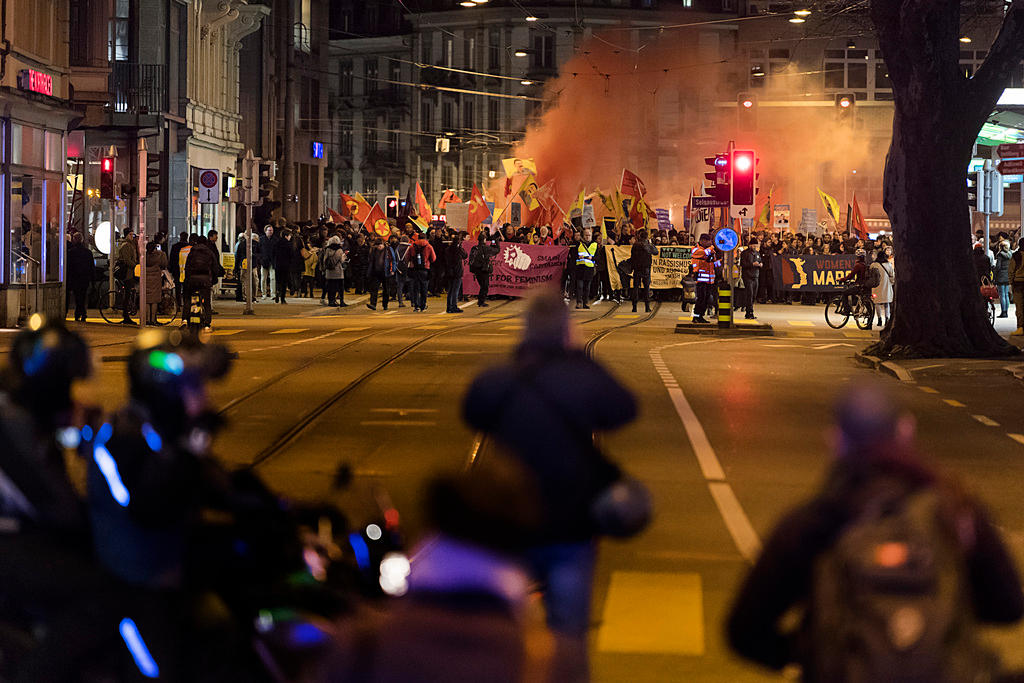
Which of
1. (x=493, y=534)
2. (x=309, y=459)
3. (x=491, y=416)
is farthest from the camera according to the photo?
(x=309, y=459)

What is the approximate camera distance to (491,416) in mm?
4934

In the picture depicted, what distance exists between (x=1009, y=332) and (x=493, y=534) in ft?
95.8

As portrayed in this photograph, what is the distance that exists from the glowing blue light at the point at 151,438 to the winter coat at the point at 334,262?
31596mm

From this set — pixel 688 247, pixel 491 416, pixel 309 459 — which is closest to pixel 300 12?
pixel 688 247

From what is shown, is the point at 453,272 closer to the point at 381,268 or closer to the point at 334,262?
the point at 381,268

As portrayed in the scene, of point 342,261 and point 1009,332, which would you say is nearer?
point 1009,332

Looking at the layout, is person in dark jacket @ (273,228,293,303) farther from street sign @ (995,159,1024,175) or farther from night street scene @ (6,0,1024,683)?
street sign @ (995,159,1024,175)

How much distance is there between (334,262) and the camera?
119 ft

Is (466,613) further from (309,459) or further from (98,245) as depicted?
(98,245)

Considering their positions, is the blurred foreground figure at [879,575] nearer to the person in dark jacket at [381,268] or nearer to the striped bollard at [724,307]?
the striped bollard at [724,307]

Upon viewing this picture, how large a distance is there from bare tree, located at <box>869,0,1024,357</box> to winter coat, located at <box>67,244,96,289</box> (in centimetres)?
1412

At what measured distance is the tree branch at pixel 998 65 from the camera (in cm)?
2312

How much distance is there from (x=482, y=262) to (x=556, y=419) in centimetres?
3418

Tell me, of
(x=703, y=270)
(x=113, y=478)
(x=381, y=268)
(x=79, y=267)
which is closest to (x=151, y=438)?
(x=113, y=478)
